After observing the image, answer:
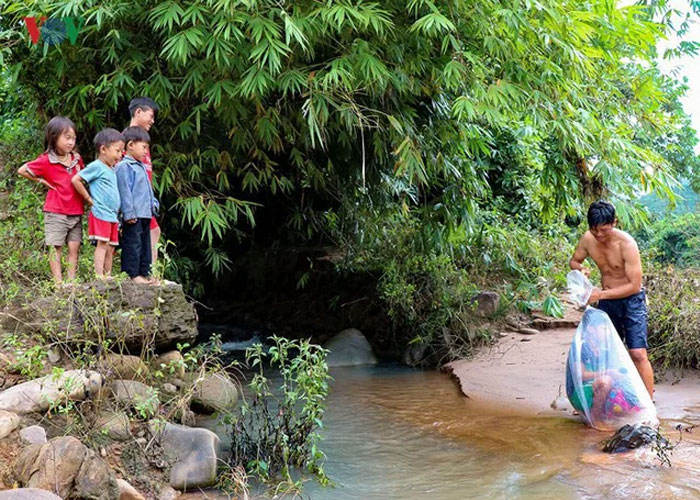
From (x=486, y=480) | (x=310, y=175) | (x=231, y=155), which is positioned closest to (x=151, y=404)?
(x=486, y=480)

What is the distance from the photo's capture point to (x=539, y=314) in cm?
813

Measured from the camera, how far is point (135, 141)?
5.01m

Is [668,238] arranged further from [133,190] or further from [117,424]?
[117,424]

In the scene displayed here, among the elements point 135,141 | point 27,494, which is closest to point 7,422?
point 27,494

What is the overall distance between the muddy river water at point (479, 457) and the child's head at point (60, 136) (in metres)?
2.76

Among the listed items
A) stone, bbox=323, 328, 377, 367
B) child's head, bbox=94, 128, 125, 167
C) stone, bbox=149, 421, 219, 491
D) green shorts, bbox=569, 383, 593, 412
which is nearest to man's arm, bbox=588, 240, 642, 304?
green shorts, bbox=569, 383, 593, 412

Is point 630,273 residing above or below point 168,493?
above

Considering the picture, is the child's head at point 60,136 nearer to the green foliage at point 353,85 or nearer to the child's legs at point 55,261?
the child's legs at point 55,261

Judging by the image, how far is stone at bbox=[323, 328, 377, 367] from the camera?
8258 mm

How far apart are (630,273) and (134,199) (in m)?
3.43

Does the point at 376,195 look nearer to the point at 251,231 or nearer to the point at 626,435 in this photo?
the point at 251,231

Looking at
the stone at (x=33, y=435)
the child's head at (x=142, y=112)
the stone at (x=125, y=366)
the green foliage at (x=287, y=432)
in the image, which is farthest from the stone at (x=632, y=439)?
the child's head at (x=142, y=112)

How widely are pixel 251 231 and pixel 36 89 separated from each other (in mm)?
3759

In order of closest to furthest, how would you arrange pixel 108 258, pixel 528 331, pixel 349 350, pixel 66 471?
pixel 66 471, pixel 108 258, pixel 528 331, pixel 349 350
